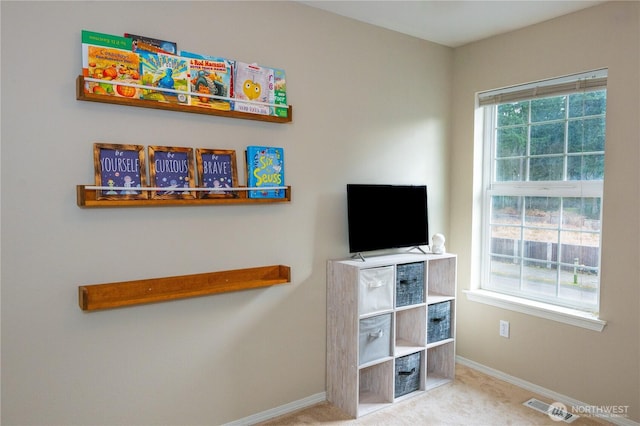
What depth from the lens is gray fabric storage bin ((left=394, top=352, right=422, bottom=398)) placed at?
2869mm

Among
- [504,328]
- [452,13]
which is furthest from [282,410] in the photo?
[452,13]

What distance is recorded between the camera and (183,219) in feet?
7.51

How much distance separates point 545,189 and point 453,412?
5.15 feet

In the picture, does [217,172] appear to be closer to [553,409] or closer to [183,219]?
[183,219]

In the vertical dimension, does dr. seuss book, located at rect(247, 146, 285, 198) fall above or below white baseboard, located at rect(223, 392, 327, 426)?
above

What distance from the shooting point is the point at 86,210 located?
2.02 metres

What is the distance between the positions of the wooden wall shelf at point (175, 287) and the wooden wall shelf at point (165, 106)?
825mm

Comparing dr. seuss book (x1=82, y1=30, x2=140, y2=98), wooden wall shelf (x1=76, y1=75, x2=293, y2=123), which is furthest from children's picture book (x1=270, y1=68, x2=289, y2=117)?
dr. seuss book (x1=82, y1=30, x2=140, y2=98)

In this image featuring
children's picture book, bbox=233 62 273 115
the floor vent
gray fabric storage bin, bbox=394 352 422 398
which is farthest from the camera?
gray fabric storage bin, bbox=394 352 422 398

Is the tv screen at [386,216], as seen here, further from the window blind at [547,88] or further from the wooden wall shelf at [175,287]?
the window blind at [547,88]

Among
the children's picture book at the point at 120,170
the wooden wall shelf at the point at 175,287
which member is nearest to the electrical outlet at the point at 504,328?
the wooden wall shelf at the point at 175,287

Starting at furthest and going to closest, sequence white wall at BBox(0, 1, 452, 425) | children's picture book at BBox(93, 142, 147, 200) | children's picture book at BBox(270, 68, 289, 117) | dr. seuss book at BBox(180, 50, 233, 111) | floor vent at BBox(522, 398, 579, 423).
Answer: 1. floor vent at BBox(522, 398, 579, 423)
2. children's picture book at BBox(270, 68, 289, 117)
3. dr. seuss book at BBox(180, 50, 233, 111)
4. children's picture book at BBox(93, 142, 147, 200)
5. white wall at BBox(0, 1, 452, 425)

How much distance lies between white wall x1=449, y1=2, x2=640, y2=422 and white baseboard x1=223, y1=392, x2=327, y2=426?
1.31 meters

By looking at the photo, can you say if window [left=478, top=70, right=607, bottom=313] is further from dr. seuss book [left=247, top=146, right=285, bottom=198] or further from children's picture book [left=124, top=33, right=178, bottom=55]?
children's picture book [left=124, top=33, right=178, bottom=55]
